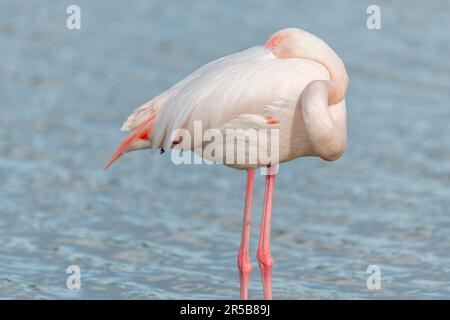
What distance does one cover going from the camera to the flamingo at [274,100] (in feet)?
19.5

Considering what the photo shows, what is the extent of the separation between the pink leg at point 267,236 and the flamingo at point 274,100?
0.23ft

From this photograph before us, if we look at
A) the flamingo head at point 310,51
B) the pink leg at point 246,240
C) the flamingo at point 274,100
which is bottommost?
the pink leg at point 246,240

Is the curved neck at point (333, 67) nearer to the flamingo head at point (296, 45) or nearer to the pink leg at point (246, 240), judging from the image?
the flamingo head at point (296, 45)

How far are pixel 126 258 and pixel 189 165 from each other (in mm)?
2204

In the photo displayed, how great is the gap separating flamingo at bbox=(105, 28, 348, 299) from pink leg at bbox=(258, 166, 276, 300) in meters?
0.07

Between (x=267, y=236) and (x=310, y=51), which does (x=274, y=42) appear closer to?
(x=310, y=51)

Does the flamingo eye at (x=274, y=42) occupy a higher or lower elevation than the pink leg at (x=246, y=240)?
higher

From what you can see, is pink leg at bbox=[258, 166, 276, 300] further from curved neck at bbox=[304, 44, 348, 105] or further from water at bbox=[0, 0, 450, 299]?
water at bbox=[0, 0, 450, 299]

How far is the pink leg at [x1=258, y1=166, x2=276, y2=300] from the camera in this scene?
21.2 ft

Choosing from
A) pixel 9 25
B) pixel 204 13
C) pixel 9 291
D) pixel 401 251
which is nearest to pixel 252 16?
pixel 204 13

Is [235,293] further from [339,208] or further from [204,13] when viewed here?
[204,13]

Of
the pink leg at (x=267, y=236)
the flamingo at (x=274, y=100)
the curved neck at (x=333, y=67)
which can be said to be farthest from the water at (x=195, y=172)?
the curved neck at (x=333, y=67)

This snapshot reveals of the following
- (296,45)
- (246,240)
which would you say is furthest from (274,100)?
(246,240)

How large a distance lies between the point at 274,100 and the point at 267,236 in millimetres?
915
